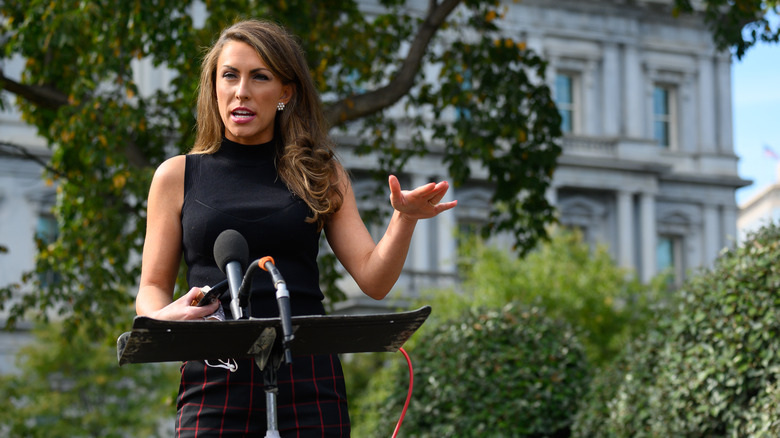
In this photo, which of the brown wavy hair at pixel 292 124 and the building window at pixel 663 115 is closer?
the brown wavy hair at pixel 292 124

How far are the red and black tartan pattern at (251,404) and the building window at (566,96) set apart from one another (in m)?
36.6

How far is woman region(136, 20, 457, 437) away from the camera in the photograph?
3.16m

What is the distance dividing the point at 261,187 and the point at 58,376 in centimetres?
2372

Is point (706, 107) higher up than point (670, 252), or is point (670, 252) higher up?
point (706, 107)

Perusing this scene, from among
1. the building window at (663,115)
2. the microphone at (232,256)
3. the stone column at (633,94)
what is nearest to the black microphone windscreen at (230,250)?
the microphone at (232,256)

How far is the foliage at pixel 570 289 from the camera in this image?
2430cm

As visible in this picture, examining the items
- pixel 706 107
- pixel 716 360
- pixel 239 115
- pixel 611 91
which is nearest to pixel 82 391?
pixel 716 360

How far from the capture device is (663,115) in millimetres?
41312

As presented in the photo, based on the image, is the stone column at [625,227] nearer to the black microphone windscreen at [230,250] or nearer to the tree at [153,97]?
the tree at [153,97]

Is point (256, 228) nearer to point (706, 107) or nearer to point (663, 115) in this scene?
point (663, 115)

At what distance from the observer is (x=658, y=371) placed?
727 centimetres

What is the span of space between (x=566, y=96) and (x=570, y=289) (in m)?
16.2

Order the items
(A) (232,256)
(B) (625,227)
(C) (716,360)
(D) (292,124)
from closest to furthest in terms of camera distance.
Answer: (A) (232,256) < (D) (292,124) < (C) (716,360) < (B) (625,227)

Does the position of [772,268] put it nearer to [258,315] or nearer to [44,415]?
[258,315]
